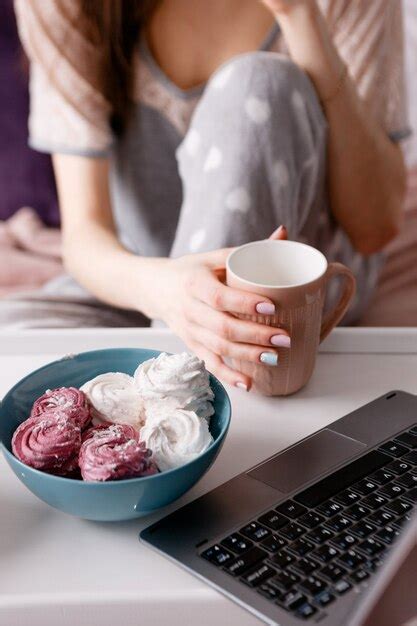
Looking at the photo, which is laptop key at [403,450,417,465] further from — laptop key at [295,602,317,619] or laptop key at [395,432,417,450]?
laptop key at [295,602,317,619]

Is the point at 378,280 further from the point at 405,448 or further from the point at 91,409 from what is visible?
the point at 91,409

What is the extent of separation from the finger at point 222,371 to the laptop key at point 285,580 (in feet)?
0.72

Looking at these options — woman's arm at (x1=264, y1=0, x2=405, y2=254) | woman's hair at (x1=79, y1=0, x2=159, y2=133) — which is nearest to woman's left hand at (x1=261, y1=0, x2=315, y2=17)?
woman's arm at (x1=264, y1=0, x2=405, y2=254)

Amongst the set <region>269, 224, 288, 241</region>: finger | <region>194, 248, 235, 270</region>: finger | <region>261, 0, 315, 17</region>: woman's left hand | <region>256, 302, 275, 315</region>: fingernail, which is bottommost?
<region>194, 248, 235, 270</region>: finger

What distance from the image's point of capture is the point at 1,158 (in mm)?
1433

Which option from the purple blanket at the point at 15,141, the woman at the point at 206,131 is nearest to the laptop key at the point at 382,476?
the woman at the point at 206,131

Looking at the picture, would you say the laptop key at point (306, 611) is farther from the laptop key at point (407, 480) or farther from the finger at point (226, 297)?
the finger at point (226, 297)

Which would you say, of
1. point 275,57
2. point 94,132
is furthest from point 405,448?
point 94,132

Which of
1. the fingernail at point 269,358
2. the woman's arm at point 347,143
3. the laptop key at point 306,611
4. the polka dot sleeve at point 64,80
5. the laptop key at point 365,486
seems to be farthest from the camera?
the polka dot sleeve at point 64,80

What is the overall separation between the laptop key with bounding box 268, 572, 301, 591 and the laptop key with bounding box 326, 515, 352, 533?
0.05m

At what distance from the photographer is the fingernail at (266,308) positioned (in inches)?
25.9

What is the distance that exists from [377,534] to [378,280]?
0.86 m

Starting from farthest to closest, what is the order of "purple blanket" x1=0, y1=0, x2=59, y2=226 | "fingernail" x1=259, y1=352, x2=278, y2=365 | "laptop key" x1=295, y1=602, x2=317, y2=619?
"purple blanket" x1=0, y1=0, x2=59, y2=226, "fingernail" x1=259, y1=352, x2=278, y2=365, "laptop key" x1=295, y1=602, x2=317, y2=619

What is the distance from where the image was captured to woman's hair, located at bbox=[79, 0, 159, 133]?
1.18 m
